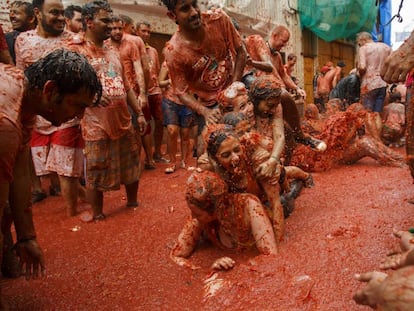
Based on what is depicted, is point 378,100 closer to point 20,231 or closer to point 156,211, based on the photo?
point 156,211

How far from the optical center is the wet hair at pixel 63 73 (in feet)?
6.28

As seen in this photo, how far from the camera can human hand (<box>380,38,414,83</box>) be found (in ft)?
6.78

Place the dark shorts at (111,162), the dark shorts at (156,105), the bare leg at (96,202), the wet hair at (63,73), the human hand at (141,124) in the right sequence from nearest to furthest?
the wet hair at (63,73)
the dark shorts at (111,162)
the bare leg at (96,202)
the human hand at (141,124)
the dark shorts at (156,105)

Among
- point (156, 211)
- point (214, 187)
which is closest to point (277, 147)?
point (214, 187)

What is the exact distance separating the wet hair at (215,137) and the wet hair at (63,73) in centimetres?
95

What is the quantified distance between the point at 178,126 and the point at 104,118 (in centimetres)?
234

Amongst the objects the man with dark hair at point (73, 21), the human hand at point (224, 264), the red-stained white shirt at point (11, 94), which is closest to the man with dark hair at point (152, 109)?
the man with dark hair at point (73, 21)

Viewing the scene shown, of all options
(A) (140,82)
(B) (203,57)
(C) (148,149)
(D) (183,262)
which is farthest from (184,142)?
(D) (183,262)

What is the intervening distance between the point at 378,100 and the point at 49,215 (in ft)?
19.0

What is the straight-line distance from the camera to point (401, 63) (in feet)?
6.80

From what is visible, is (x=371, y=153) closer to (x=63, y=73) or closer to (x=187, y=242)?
(x=187, y=242)

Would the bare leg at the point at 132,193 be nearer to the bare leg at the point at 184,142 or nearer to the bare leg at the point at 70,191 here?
the bare leg at the point at 70,191

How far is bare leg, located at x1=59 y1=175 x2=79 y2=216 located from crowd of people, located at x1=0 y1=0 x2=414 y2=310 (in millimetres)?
10

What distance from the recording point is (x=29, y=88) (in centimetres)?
192
